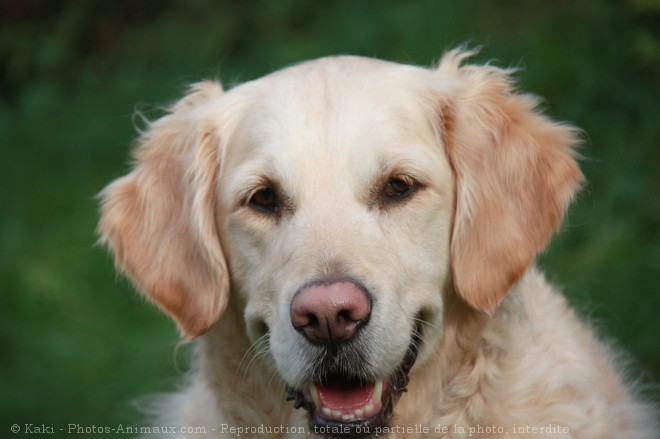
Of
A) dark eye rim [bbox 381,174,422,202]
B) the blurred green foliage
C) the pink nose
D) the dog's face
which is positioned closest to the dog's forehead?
the dog's face

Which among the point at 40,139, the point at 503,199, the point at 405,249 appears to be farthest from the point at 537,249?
the point at 40,139

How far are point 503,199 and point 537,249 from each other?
0.76ft

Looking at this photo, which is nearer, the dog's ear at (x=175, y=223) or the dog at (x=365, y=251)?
the dog at (x=365, y=251)

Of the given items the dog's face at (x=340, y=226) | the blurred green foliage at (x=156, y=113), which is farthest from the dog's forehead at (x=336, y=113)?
the blurred green foliage at (x=156, y=113)

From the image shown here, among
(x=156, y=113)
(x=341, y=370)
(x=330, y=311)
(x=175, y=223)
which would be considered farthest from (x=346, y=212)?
(x=156, y=113)

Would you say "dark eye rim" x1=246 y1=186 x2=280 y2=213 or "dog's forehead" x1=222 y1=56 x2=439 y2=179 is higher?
"dog's forehead" x1=222 y1=56 x2=439 y2=179

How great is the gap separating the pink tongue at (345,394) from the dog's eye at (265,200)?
70cm

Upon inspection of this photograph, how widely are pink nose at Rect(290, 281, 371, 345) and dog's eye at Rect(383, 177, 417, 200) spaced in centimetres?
49

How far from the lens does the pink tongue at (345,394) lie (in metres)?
3.74

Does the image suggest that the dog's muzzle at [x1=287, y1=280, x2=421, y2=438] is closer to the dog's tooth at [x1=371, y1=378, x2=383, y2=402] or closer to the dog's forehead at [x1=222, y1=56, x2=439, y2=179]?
the dog's tooth at [x1=371, y1=378, x2=383, y2=402]

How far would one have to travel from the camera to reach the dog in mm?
3684

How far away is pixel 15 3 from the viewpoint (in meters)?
10.5

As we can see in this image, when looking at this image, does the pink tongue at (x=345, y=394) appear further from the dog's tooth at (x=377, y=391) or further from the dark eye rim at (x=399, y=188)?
the dark eye rim at (x=399, y=188)

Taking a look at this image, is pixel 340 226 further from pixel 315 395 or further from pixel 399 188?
pixel 315 395
